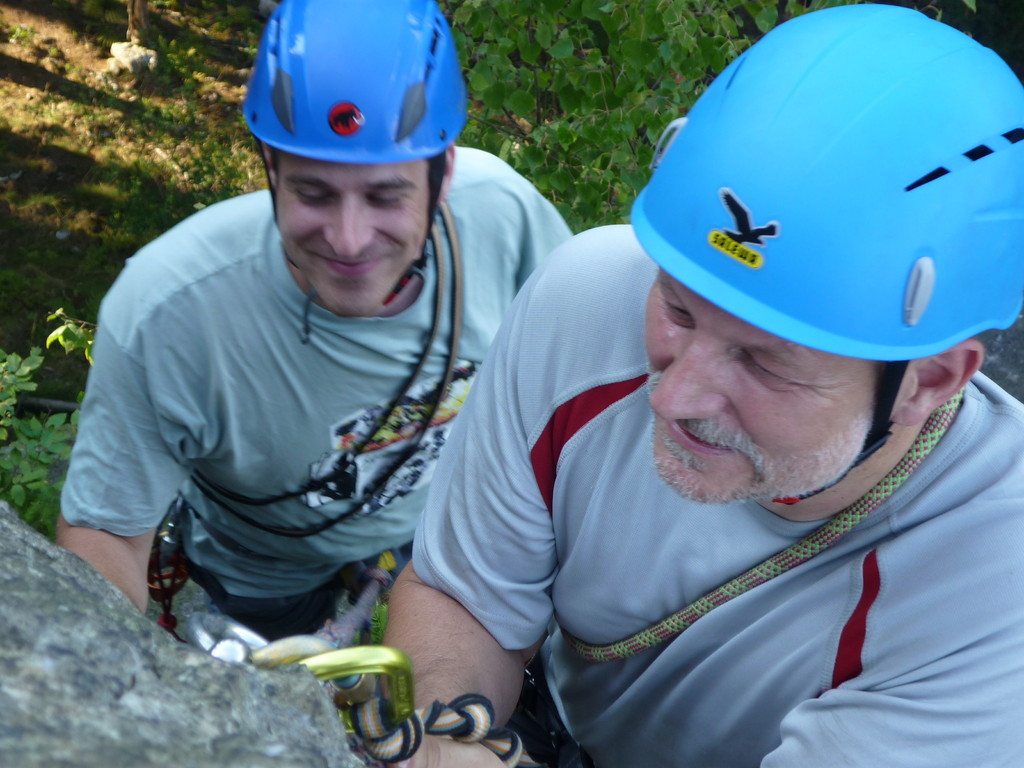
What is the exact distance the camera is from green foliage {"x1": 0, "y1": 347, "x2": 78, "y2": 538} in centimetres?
343

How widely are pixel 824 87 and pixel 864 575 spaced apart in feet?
2.39

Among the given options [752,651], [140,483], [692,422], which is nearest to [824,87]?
[692,422]

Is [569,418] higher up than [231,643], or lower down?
lower down

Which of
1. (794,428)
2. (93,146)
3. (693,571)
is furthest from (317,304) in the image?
(93,146)

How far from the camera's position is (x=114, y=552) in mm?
2262

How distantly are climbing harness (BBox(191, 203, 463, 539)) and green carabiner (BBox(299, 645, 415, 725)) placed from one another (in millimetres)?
1339

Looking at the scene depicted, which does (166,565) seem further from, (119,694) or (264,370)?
(119,694)

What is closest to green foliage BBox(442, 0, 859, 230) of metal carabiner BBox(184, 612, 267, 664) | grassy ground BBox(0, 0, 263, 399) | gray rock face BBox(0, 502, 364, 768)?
metal carabiner BBox(184, 612, 267, 664)

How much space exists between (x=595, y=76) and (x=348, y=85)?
1.31m

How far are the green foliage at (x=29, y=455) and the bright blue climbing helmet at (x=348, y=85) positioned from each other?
1.82 metres

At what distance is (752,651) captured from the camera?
1581 millimetres

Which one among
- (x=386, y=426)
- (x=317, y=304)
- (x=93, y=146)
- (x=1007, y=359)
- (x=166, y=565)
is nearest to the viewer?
(x=317, y=304)

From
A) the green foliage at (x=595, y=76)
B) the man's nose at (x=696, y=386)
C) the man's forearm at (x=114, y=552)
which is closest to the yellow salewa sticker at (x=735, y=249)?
the man's nose at (x=696, y=386)

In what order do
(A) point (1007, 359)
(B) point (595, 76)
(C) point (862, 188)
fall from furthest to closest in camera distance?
(A) point (1007, 359) → (B) point (595, 76) → (C) point (862, 188)
